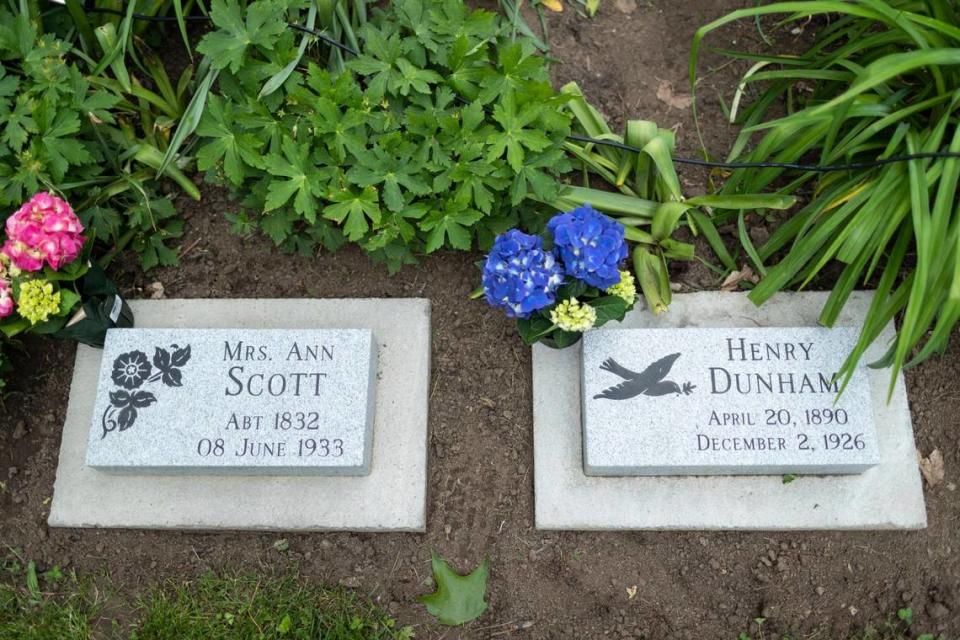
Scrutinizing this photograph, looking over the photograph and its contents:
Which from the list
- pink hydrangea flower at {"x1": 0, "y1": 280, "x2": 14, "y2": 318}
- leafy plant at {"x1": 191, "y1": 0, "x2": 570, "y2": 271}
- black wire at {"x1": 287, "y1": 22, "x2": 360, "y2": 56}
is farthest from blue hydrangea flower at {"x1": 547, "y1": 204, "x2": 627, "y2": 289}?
pink hydrangea flower at {"x1": 0, "y1": 280, "x2": 14, "y2": 318}

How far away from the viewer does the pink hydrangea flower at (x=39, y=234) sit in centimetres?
223

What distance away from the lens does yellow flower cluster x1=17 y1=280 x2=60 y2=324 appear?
226 cm

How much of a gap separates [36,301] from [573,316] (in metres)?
1.67

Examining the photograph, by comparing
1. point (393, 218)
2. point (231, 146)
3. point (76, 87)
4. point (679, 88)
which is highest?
point (679, 88)

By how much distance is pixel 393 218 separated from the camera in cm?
243

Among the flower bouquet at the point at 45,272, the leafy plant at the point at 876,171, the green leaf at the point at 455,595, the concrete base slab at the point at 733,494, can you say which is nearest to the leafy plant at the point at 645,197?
the leafy plant at the point at 876,171

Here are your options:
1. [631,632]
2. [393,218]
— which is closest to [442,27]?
[393,218]

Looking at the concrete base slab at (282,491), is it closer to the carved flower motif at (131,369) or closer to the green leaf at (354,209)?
the carved flower motif at (131,369)

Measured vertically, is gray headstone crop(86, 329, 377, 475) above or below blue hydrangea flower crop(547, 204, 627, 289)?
below

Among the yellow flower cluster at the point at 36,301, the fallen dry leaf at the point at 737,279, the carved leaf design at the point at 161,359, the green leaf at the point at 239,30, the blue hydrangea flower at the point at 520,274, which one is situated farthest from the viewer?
the fallen dry leaf at the point at 737,279

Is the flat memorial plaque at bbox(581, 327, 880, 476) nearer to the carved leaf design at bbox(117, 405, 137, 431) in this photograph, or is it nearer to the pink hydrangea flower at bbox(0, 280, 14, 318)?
the carved leaf design at bbox(117, 405, 137, 431)

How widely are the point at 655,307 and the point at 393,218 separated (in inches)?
38.1

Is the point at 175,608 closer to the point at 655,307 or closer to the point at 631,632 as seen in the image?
the point at 631,632

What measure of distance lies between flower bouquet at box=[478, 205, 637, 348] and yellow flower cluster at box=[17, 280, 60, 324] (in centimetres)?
137
